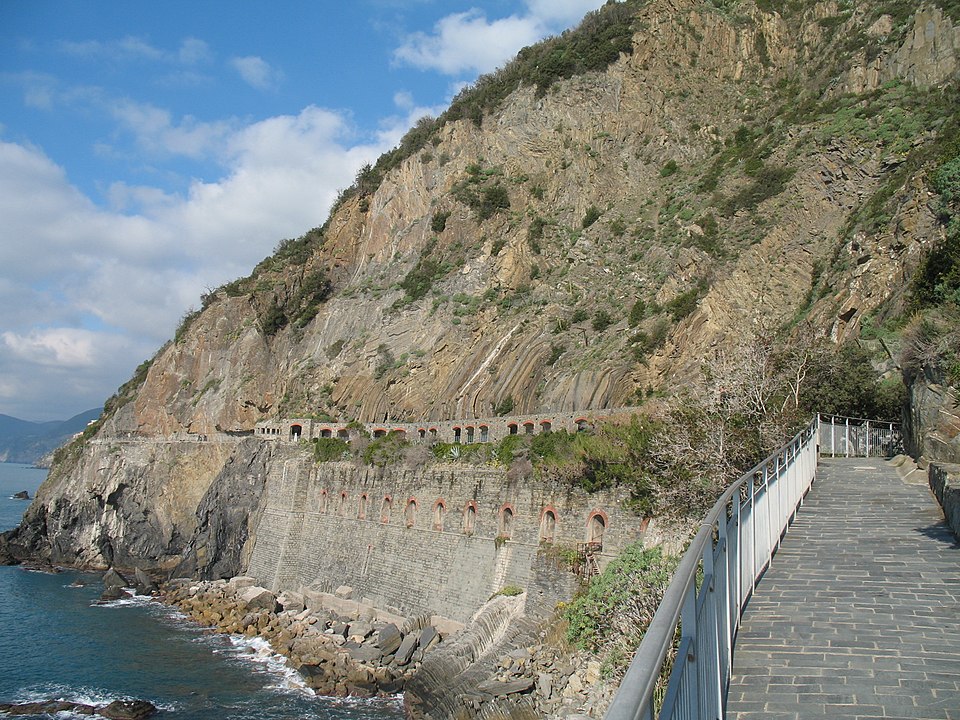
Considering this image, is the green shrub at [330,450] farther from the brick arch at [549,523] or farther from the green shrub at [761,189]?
the green shrub at [761,189]

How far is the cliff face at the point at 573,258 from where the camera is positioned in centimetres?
3203

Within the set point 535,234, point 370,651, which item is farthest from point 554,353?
point 370,651

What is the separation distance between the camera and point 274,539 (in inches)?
1374

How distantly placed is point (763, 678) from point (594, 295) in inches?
1362

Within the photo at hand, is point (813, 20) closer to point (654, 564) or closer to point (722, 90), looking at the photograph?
point (722, 90)

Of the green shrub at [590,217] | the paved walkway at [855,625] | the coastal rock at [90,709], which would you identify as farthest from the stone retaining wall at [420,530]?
the green shrub at [590,217]

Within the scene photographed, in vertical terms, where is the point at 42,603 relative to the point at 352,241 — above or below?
below

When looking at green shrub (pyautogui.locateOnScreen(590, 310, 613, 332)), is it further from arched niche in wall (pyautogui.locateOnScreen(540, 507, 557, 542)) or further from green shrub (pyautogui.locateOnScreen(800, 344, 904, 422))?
arched niche in wall (pyautogui.locateOnScreen(540, 507, 557, 542))

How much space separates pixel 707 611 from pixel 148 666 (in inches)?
959

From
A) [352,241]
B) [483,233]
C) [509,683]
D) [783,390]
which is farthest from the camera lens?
[352,241]

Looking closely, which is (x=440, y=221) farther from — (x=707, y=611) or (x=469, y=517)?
(x=707, y=611)

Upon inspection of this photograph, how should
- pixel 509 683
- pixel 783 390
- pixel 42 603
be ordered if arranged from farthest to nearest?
pixel 42 603, pixel 783 390, pixel 509 683

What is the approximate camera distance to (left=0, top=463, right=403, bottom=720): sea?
67.6ft

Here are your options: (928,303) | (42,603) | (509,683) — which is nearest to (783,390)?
(928,303)
